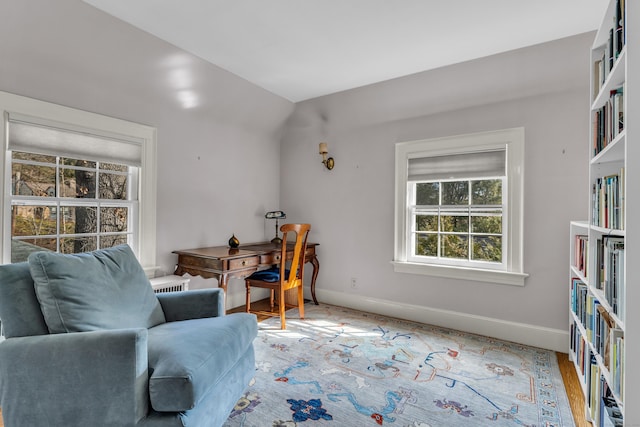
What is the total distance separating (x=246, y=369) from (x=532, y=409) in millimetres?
1662

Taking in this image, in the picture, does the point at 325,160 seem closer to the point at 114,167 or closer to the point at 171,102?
the point at 171,102

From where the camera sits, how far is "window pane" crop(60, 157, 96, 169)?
2.54m

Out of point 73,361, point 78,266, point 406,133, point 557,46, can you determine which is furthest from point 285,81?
point 73,361

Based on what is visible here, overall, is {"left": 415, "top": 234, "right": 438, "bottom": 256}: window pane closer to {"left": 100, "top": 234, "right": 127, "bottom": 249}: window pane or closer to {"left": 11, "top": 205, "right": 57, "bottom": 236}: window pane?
{"left": 100, "top": 234, "right": 127, "bottom": 249}: window pane

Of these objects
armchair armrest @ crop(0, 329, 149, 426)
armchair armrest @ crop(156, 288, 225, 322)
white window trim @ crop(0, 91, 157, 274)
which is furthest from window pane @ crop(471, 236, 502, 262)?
white window trim @ crop(0, 91, 157, 274)

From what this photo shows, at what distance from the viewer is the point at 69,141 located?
247cm

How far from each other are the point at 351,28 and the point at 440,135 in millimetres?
1435

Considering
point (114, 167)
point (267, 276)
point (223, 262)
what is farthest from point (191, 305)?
point (114, 167)

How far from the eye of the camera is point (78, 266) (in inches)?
61.6

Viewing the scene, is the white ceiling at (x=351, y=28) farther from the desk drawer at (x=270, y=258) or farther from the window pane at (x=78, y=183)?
the desk drawer at (x=270, y=258)

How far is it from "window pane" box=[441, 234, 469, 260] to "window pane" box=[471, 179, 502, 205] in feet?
1.27

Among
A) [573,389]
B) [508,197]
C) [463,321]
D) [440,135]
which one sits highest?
[440,135]

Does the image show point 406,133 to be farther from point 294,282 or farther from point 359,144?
point 294,282

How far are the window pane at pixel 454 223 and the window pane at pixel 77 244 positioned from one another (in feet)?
10.5
